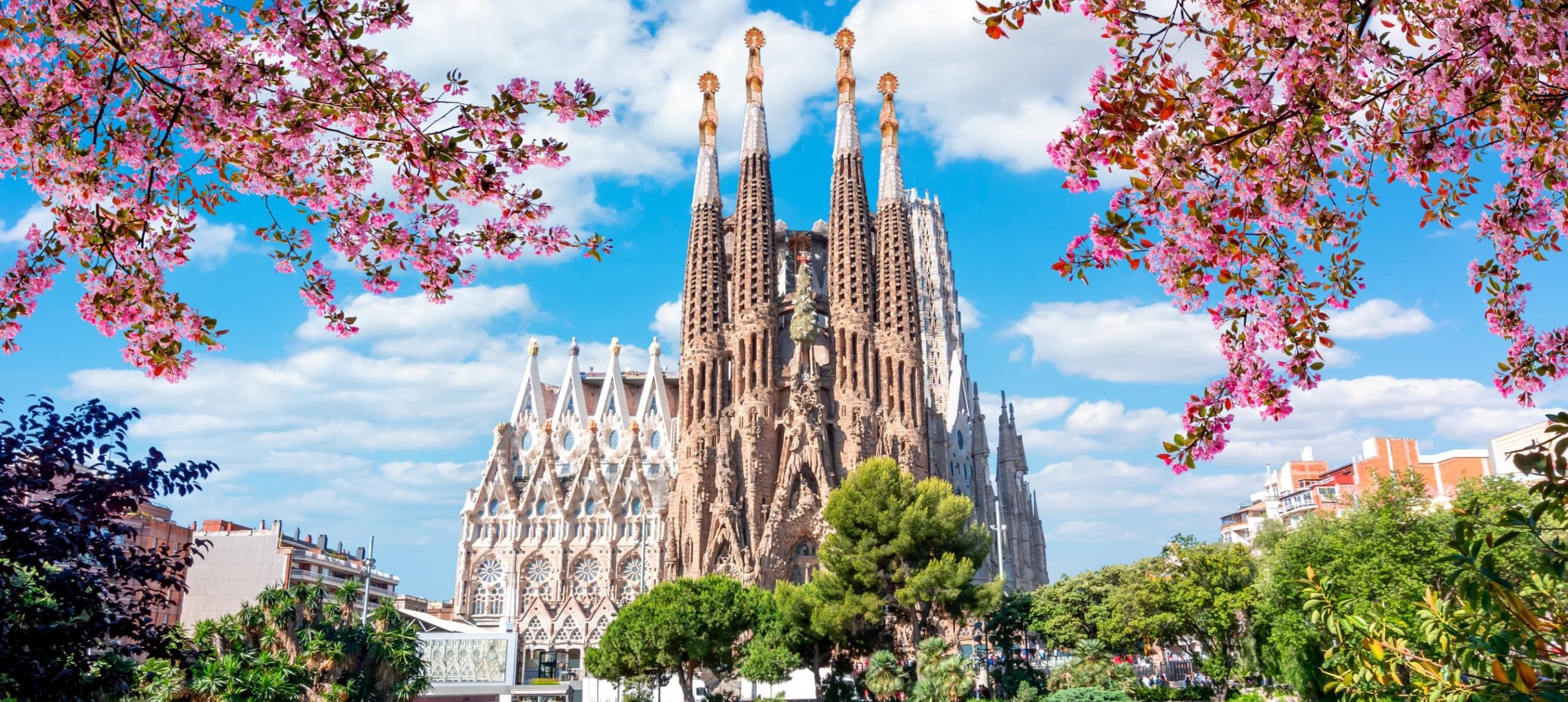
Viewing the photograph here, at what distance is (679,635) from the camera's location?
98.9 ft

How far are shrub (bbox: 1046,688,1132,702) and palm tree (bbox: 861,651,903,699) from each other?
12.5ft

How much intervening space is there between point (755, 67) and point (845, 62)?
4855 millimetres

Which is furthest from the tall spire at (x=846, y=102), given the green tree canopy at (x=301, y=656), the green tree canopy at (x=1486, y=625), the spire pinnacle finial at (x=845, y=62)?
the green tree canopy at (x=1486, y=625)

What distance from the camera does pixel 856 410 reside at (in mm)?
47594

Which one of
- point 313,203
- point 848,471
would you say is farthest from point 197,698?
point 848,471

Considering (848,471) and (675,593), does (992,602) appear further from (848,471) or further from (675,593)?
(848,471)

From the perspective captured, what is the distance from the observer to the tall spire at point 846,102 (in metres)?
53.8

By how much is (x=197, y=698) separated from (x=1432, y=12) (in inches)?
831

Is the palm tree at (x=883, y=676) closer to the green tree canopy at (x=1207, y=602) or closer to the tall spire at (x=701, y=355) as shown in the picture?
the green tree canopy at (x=1207, y=602)

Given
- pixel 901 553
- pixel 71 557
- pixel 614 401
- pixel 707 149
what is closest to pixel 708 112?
pixel 707 149

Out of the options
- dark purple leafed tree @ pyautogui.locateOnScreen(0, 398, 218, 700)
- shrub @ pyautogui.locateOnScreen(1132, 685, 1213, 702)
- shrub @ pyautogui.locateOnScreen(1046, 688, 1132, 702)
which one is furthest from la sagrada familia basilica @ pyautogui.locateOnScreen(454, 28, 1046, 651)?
dark purple leafed tree @ pyautogui.locateOnScreen(0, 398, 218, 700)

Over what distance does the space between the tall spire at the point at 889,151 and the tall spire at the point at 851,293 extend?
1.36 metres

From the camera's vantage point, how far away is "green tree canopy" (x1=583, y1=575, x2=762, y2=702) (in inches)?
1193

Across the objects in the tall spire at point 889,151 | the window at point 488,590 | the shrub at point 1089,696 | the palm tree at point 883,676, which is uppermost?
the tall spire at point 889,151
